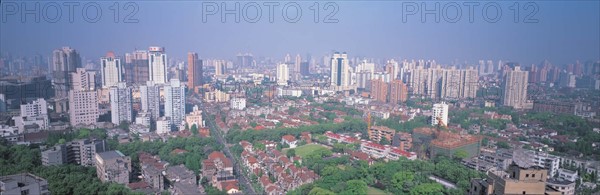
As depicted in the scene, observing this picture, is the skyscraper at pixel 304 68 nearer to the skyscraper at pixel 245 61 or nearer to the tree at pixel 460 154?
the skyscraper at pixel 245 61

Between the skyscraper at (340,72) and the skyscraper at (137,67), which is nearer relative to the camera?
the skyscraper at (137,67)

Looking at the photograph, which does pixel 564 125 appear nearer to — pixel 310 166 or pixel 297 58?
pixel 310 166

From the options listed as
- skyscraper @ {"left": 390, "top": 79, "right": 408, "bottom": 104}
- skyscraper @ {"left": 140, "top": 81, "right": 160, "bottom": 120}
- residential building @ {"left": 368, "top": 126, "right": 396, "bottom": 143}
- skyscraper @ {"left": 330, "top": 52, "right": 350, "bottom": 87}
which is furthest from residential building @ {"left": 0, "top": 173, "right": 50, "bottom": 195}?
skyscraper @ {"left": 330, "top": 52, "right": 350, "bottom": 87}

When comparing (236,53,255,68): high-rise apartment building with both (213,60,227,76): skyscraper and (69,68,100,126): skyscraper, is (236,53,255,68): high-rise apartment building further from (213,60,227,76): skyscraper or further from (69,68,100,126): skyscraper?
(69,68,100,126): skyscraper

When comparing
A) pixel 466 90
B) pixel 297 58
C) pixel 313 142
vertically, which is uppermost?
pixel 297 58

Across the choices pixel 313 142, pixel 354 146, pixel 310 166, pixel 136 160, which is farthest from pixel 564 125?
pixel 136 160

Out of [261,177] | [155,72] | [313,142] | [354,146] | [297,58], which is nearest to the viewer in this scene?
[261,177]

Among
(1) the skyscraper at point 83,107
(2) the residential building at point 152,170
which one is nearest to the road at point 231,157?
(2) the residential building at point 152,170
